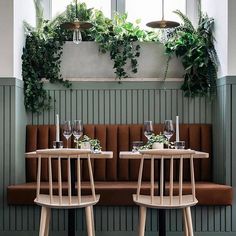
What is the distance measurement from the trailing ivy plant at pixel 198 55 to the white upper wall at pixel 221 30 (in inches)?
5.0

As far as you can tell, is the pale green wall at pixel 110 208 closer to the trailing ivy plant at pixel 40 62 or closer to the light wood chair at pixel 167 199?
the trailing ivy plant at pixel 40 62

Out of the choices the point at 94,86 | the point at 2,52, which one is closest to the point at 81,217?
the point at 94,86

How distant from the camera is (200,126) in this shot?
518 cm

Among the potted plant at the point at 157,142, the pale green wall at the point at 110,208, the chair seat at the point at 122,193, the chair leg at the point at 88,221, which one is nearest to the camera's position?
the chair leg at the point at 88,221

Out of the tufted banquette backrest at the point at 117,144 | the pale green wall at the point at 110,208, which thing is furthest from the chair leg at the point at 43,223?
the tufted banquette backrest at the point at 117,144

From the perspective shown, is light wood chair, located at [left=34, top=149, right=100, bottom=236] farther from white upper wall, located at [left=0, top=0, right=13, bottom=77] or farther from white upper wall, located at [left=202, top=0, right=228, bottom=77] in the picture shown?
white upper wall, located at [left=202, top=0, right=228, bottom=77]

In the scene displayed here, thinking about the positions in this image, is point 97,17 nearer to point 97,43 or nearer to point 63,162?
point 97,43

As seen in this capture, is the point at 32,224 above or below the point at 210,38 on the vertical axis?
below

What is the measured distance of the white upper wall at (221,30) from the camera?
15.3 feet

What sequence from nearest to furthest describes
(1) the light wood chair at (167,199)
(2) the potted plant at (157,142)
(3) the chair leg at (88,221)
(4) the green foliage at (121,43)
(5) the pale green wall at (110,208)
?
(1) the light wood chair at (167,199), (3) the chair leg at (88,221), (2) the potted plant at (157,142), (5) the pale green wall at (110,208), (4) the green foliage at (121,43)

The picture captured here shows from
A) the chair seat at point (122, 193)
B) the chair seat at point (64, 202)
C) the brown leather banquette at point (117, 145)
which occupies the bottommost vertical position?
the chair seat at point (122, 193)

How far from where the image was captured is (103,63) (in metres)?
5.32

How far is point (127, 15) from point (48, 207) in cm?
286

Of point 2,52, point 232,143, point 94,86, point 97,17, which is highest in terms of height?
point 97,17
